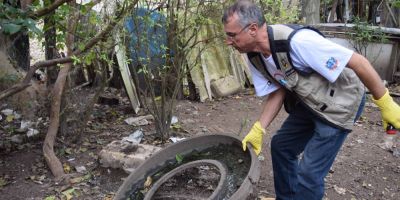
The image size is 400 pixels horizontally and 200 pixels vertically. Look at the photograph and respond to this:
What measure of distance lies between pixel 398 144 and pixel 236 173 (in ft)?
9.60

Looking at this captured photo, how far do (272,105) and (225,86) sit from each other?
13.5ft

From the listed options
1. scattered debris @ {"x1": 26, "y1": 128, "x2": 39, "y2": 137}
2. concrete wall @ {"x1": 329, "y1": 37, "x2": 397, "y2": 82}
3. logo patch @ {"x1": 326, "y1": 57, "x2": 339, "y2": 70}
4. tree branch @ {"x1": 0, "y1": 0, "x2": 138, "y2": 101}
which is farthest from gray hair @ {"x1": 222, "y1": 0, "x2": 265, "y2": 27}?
concrete wall @ {"x1": 329, "y1": 37, "x2": 397, "y2": 82}

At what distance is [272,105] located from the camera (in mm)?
2963

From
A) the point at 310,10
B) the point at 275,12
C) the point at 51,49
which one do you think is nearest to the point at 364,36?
the point at 310,10

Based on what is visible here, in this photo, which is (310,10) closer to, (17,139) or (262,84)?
(17,139)

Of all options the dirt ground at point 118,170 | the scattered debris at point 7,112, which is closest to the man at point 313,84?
the dirt ground at point 118,170

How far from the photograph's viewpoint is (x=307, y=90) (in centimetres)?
257

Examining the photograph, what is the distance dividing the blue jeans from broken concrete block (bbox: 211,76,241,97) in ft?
12.3

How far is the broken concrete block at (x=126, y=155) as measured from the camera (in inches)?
152

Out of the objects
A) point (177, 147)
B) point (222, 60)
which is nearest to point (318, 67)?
point (177, 147)

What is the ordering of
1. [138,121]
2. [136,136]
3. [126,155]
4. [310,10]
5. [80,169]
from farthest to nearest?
[310,10]
[138,121]
[136,136]
[80,169]
[126,155]

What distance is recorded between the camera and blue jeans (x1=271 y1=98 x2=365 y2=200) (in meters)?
2.65

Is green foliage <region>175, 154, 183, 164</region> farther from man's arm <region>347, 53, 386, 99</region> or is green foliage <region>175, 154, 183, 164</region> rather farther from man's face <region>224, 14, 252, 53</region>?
man's arm <region>347, 53, 386, 99</region>

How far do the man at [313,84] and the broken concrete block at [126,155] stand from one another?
4.42 feet
